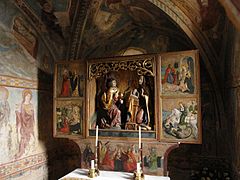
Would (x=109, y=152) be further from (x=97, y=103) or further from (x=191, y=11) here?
(x=191, y=11)

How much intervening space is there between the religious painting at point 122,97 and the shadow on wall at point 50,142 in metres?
1.31

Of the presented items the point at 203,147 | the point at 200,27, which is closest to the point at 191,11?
the point at 200,27

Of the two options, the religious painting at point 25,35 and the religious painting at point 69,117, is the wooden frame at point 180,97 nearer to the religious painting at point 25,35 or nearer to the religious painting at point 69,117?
the religious painting at point 69,117

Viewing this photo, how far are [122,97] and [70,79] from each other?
1243 mm

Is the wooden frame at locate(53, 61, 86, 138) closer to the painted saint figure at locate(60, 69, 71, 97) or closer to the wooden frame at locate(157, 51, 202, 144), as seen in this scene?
the painted saint figure at locate(60, 69, 71, 97)

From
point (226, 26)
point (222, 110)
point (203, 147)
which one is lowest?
point (203, 147)

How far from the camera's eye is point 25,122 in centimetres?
499

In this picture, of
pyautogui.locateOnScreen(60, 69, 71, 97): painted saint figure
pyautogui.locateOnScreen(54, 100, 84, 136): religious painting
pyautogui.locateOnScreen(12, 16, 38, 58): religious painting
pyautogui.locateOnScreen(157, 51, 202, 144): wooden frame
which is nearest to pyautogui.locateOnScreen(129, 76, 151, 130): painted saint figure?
pyautogui.locateOnScreen(157, 51, 202, 144): wooden frame

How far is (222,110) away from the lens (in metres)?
5.11

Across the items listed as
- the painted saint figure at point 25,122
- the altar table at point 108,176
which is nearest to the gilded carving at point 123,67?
the painted saint figure at point 25,122

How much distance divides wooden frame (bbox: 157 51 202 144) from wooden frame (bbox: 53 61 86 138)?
171 cm

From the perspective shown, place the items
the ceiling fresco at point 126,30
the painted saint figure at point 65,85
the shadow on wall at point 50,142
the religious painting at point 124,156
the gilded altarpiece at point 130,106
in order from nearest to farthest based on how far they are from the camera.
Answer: the gilded altarpiece at point 130,106
the religious painting at point 124,156
the painted saint figure at point 65,85
the ceiling fresco at point 126,30
the shadow on wall at point 50,142

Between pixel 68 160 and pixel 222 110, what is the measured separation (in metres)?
4.39

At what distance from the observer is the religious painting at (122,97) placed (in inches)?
181
